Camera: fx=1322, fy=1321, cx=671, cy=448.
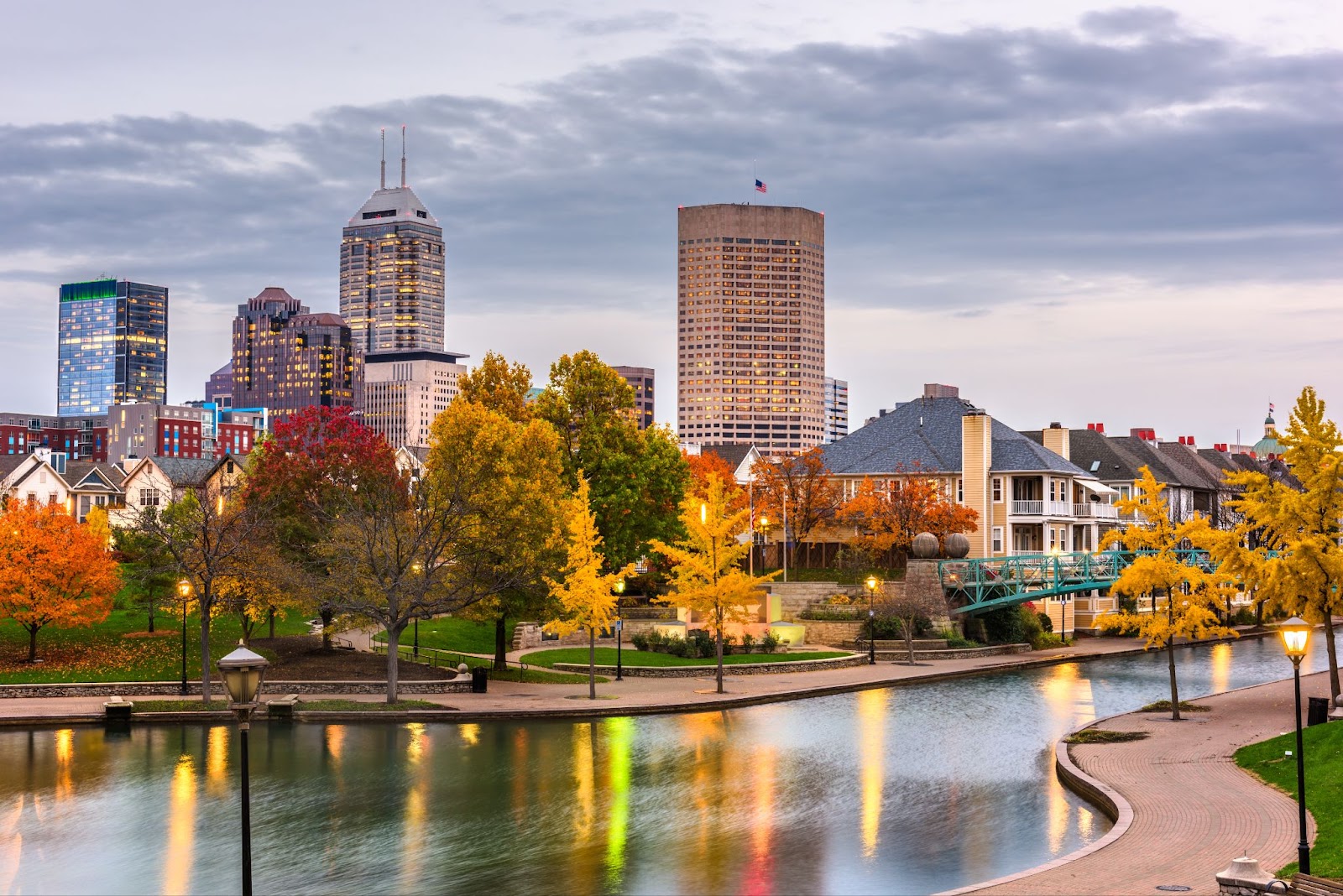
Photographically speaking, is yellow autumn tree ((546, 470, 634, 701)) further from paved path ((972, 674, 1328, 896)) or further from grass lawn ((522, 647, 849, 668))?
paved path ((972, 674, 1328, 896))

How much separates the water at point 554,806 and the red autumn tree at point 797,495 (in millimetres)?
37744

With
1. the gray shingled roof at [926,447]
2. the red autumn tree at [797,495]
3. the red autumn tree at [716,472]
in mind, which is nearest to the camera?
the red autumn tree at [797,495]

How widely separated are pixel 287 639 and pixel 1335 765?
160 ft

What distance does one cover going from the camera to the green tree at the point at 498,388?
2491 inches

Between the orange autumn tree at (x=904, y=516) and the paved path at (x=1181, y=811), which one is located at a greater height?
the orange autumn tree at (x=904, y=516)

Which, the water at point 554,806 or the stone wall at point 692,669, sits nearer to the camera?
the water at point 554,806

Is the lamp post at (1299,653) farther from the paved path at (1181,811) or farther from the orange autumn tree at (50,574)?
the orange autumn tree at (50,574)

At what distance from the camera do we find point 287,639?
211 ft

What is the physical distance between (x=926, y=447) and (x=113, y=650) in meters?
55.6

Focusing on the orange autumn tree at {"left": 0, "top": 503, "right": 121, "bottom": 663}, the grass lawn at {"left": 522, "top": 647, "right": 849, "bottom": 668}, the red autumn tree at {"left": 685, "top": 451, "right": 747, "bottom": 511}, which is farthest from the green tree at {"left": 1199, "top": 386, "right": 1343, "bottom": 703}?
the red autumn tree at {"left": 685, "top": 451, "right": 747, "bottom": 511}

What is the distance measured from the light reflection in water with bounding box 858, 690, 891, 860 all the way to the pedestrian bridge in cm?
1980

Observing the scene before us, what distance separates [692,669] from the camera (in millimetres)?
59562

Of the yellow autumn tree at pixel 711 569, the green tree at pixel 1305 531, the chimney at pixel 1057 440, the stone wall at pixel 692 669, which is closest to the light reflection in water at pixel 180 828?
the stone wall at pixel 692 669

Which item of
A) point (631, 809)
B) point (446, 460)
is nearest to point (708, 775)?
point (631, 809)
